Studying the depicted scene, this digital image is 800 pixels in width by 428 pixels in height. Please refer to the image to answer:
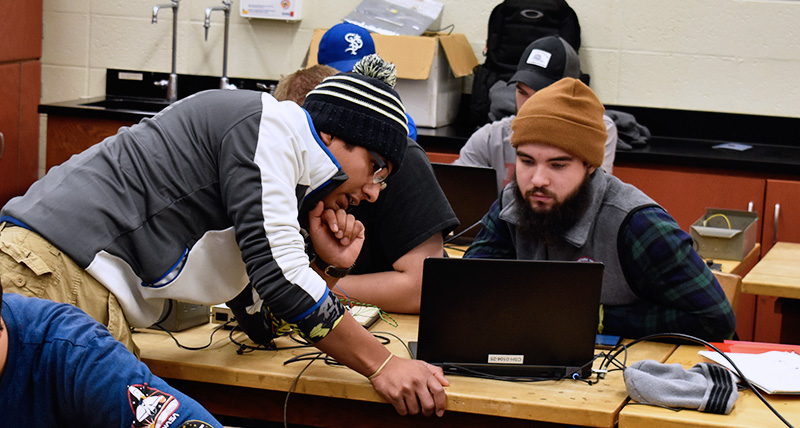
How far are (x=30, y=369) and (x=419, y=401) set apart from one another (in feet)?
2.37

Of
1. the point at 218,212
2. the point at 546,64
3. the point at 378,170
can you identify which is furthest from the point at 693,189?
the point at 218,212

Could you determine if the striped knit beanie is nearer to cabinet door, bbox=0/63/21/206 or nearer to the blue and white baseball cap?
the blue and white baseball cap

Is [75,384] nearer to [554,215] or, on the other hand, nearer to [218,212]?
[218,212]

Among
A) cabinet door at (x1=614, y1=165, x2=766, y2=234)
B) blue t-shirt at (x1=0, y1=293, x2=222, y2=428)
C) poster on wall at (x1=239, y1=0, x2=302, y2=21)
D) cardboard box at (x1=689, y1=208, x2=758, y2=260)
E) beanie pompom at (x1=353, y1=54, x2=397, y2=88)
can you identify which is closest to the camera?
blue t-shirt at (x1=0, y1=293, x2=222, y2=428)

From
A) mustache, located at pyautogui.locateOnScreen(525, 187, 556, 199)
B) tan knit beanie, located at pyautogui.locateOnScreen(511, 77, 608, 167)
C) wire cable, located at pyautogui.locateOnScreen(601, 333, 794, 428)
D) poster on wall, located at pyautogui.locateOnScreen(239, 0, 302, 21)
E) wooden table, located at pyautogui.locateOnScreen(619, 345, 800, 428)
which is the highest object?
poster on wall, located at pyautogui.locateOnScreen(239, 0, 302, 21)

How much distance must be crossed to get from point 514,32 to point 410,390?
300 cm

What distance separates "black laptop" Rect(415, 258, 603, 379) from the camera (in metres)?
1.67

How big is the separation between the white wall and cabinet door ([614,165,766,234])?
650mm

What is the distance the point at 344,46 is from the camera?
2744mm

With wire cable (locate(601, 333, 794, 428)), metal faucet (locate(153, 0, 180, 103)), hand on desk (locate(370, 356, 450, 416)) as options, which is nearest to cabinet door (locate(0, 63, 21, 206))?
metal faucet (locate(153, 0, 180, 103))

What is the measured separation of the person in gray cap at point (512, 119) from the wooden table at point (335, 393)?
170cm

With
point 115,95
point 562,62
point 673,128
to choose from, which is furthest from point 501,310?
point 115,95

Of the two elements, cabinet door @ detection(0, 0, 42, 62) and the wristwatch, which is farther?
cabinet door @ detection(0, 0, 42, 62)

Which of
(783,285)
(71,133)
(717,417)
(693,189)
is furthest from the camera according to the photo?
(71,133)
